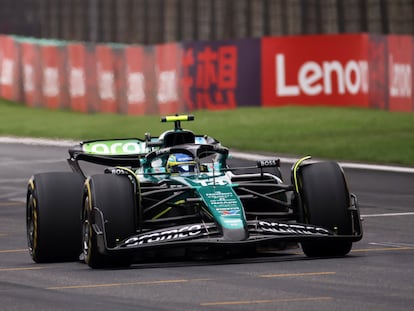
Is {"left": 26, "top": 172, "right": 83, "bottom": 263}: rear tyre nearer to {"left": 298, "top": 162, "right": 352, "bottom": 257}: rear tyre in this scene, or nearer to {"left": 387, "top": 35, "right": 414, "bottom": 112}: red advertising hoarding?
{"left": 298, "top": 162, "right": 352, "bottom": 257}: rear tyre

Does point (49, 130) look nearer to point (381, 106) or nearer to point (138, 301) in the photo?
point (381, 106)

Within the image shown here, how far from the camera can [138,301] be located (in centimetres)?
1024

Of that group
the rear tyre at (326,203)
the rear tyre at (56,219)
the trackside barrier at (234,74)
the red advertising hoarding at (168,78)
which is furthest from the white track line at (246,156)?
the rear tyre at (56,219)

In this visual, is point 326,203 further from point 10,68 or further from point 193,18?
point 193,18

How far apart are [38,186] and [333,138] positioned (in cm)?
1794

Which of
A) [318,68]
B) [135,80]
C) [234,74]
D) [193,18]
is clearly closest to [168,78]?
[135,80]

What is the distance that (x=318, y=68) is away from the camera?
35.6 m

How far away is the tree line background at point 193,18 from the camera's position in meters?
43.2

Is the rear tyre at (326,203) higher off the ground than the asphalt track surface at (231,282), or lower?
higher

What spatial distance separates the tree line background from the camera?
43.2m

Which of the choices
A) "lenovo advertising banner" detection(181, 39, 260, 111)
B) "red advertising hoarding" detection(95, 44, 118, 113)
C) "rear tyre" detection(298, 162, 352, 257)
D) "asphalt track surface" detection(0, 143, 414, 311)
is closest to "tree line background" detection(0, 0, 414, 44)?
"red advertising hoarding" detection(95, 44, 118, 113)

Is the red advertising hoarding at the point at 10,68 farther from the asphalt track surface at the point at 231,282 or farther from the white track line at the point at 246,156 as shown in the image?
the asphalt track surface at the point at 231,282

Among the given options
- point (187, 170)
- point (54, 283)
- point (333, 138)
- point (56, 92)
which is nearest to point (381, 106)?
point (333, 138)

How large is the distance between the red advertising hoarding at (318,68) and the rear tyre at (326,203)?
873 inches
